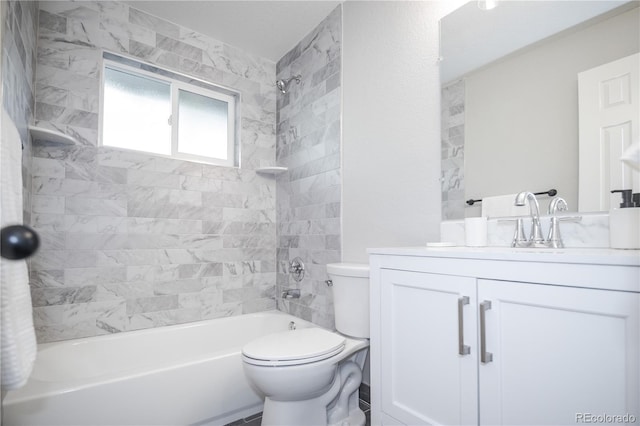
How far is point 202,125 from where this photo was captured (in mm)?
2625

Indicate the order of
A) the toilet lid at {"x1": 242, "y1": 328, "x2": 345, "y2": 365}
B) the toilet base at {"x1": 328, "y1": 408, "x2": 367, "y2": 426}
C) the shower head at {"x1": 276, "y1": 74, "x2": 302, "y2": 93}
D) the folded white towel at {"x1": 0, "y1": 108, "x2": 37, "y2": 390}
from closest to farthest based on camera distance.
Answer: the folded white towel at {"x1": 0, "y1": 108, "x2": 37, "y2": 390} < the toilet lid at {"x1": 242, "y1": 328, "x2": 345, "y2": 365} < the toilet base at {"x1": 328, "y1": 408, "x2": 367, "y2": 426} < the shower head at {"x1": 276, "y1": 74, "x2": 302, "y2": 93}

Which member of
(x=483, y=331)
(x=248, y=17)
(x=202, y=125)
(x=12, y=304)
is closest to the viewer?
(x=12, y=304)

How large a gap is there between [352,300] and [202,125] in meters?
1.90

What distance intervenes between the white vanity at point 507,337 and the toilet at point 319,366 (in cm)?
29

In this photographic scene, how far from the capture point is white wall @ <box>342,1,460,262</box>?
5.43 feet

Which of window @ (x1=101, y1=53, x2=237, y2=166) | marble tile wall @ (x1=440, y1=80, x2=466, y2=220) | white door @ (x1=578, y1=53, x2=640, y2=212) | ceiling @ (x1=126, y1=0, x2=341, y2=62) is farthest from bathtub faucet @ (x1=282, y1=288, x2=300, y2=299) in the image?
ceiling @ (x1=126, y1=0, x2=341, y2=62)

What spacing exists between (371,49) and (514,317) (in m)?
1.74

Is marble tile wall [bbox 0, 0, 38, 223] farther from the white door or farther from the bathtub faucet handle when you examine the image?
the white door

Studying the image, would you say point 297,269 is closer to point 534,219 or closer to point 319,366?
point 319,366

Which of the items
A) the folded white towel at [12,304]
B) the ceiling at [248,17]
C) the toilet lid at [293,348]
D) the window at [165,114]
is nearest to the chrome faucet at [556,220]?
the toilet lid at [293,348]

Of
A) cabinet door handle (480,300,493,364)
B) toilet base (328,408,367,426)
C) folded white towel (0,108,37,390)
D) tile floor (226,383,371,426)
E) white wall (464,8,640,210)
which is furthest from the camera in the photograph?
tile floor (226,383,371,426)

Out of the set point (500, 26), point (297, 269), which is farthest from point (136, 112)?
point (500, 26)

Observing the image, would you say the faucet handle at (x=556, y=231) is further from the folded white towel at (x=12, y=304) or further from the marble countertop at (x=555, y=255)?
the folded white towel at (x=12, y=304)

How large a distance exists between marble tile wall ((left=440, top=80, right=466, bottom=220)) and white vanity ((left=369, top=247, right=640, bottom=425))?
484mm
